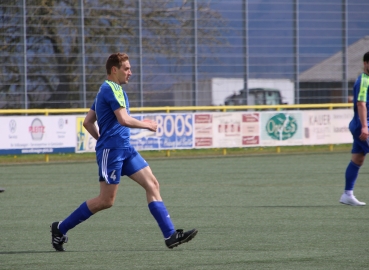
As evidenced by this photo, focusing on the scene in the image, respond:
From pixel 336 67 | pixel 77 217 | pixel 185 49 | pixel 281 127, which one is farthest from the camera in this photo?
pixel 336 67

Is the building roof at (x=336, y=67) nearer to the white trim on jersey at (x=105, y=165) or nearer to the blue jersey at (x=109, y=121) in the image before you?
the blue jersey at (x=109, y=121)

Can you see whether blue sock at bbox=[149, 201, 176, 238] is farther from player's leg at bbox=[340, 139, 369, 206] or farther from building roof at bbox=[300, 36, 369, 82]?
building roof at bbox=[300, 36, 369, 82]

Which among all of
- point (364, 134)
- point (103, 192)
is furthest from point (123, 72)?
point (364, 134)

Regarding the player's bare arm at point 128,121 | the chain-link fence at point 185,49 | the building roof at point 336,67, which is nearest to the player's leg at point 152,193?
the player's bare arm at point 128,121

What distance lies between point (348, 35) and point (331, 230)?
17.6 metres

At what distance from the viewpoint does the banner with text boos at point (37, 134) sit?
18344 millimetres

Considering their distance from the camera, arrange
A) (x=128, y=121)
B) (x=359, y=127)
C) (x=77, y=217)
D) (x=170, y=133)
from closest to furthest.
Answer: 1. (x=128, y=121)
2. (x=77, y=217)
3. (x=359, y=127)
4. (x=170, y=133)

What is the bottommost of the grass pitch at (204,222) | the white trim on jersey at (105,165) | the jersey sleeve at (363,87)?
the grass pitch at (204,222)

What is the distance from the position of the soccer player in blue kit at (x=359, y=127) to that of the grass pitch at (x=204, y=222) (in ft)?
0.96

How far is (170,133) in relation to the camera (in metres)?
20.4

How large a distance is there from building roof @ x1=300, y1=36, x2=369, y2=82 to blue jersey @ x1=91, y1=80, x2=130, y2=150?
1821 centimetres

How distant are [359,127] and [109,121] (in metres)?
4.26

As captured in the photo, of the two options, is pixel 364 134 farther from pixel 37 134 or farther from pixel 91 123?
pixel 37 134

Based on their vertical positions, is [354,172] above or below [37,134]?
below
